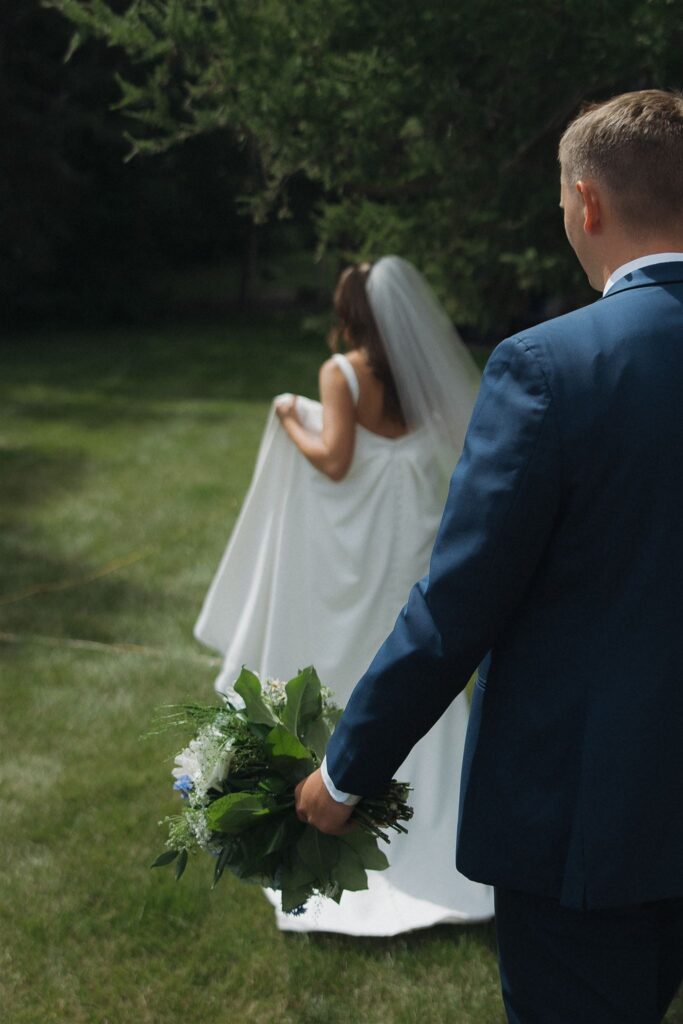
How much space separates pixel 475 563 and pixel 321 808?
63cm

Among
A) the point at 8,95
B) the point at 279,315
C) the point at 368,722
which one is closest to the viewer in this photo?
the point at 368,722

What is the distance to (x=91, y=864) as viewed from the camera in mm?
4438

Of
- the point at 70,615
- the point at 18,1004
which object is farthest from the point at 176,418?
the point at 18,1004

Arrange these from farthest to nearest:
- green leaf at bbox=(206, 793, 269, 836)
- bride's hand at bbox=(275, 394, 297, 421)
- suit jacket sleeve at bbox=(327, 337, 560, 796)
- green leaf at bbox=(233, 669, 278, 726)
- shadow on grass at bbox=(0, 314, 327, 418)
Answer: shadow on grass at bbox=(0, 314, 327, 418) < bride's hand at bbox=(275, 394, 297, 421) < green leaf at bbox=(233, 669, 278, 726) < green leaf at bbox=(206, 793, 269, 836) < suit jacket sleeve at bbox=(327, 337, 560, 796)

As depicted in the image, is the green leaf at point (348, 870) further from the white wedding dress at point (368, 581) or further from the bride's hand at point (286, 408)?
the bride's hand at point (286, 408)

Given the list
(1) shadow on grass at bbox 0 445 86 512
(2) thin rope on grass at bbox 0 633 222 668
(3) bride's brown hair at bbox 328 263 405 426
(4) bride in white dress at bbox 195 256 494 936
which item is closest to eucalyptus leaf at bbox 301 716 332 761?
(4) bride in white dress at bbox 195 256 494 936

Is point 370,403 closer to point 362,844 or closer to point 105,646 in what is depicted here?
point 362,844

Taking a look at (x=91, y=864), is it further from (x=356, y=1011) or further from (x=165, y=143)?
(x=165, y=143)

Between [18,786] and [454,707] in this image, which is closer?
[454,707]

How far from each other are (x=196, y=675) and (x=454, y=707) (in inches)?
89.9

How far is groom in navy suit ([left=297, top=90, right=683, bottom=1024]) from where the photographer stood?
189 cm

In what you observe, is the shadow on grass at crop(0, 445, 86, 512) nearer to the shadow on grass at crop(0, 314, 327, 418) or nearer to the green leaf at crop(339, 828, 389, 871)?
the shadow on grass at crop(0, 314, 327, 418)

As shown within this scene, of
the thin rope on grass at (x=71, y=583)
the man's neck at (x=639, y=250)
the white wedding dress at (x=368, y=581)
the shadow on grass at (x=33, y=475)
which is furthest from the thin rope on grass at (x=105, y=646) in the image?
the man's neck at (x=639, y=250)

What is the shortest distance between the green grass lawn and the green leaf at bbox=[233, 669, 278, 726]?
1.48 meters
